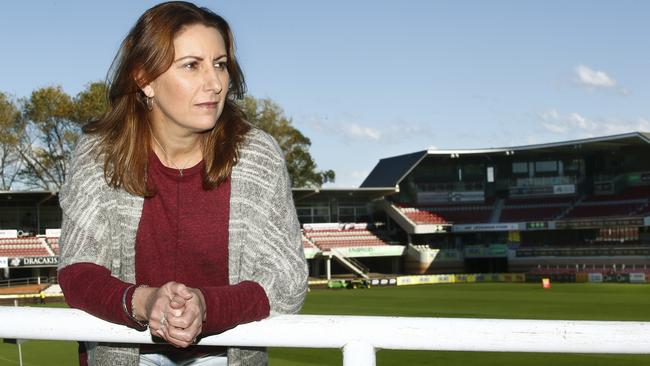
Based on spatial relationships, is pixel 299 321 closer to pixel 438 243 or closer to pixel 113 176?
pixel 113 176

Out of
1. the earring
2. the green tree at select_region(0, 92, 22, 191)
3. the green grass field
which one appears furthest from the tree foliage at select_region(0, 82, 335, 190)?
the earring

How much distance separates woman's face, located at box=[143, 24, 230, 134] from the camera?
2184mm

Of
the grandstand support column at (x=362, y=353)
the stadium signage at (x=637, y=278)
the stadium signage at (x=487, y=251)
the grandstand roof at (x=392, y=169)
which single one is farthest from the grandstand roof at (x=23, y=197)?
the grandstand support column at (x=362, y=353)

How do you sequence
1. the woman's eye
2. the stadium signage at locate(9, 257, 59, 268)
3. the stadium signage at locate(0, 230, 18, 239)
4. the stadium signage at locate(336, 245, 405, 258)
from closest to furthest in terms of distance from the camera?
the woman's eye < the stadium signage at locate(9, 257, 59, 268) < the stadium signage at locate(0, 230, 18, 239) < the stadium signage at locate(336, 245, 405, 258)

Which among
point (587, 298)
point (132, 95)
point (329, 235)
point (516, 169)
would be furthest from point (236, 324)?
point (516, 169)

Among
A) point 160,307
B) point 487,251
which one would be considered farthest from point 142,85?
point 487,251

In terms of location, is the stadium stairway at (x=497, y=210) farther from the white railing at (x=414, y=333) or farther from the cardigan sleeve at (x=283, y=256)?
the white railing at (x=414, y=333)

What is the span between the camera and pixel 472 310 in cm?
2756

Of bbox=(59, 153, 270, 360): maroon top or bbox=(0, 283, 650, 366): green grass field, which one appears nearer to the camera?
bbox=(59, 153, 270, 360): maroon top

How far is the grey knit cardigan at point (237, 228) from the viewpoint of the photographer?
214cm

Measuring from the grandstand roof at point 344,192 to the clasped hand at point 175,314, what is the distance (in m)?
53.3

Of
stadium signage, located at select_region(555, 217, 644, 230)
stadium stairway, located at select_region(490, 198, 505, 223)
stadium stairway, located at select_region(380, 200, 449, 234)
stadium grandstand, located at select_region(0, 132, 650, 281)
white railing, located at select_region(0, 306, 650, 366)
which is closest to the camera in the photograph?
white railing, located at select_region(0, 306, 650, 366)

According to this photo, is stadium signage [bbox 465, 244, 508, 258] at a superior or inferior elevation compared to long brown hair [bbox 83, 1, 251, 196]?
inferior

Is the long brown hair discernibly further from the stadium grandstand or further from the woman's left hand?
the stadium grandstand
